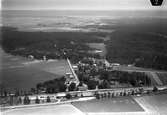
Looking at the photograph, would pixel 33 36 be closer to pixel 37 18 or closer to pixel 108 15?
pixel 37 18

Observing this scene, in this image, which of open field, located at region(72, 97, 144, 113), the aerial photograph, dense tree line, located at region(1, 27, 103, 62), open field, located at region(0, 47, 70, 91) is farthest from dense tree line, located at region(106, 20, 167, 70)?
open field, located at region(0, 47, 70, 91)

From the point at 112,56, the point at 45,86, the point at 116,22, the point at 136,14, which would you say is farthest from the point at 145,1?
the point at 45,86

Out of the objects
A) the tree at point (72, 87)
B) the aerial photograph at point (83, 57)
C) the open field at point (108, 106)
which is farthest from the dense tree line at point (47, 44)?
the open field at point (108, 106)

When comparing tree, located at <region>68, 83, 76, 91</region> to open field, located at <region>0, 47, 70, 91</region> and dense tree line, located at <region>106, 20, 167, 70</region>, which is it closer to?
open field, located at <region>0, 47, 70, 91</region>

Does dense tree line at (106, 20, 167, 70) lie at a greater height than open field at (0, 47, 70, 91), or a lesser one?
greater

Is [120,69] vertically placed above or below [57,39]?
below

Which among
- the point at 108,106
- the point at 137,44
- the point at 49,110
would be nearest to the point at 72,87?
the point at 49,110

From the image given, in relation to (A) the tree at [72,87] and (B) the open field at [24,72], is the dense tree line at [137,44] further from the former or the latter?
(B) the open field at [24,72]

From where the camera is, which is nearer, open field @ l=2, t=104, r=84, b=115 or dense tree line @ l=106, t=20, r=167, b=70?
open field @ l=2, t=104, r=84, b=115
